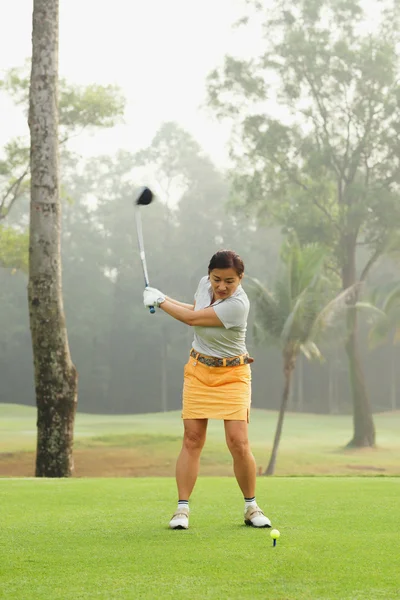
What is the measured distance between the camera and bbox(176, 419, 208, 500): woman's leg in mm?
5637

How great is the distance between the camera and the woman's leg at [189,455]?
564 centimetres

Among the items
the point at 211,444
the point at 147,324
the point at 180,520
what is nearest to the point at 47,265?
the point at 180,520

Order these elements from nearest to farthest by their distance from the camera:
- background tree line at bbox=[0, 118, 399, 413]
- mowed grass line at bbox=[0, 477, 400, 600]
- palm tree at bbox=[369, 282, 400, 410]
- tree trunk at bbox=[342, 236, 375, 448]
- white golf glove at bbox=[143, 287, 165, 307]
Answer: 1. mowed grass line at bbox=[0, 477, 400, 600]
2. white golf glove at bbox=[143, 287, 165, 307]
3. palm tree at bbox=[369, 282, 400, 410]
4. tree trunk at bbox=[342, 236, 375, 448]
5. background tree line at bbox=[0, 118, 399, 413]

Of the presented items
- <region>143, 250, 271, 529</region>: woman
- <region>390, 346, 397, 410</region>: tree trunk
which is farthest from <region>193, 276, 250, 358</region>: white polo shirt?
<region>390, 346, 397, 410</region>: tree trunk

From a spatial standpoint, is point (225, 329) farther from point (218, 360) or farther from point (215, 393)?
point (215, 393)

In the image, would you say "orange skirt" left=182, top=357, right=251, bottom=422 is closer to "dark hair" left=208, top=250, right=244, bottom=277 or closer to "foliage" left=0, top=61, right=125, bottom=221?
"dark hair" left=208, top=250, right=244, bottom=277

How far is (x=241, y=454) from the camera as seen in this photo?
18.5 ft

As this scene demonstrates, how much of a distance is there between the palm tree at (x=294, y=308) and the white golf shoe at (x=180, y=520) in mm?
20597

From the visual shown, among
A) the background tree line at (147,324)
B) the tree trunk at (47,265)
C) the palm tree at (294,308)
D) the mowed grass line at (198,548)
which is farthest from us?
the background tree line at (147,324)

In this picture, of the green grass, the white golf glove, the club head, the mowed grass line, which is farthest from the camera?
the green grass

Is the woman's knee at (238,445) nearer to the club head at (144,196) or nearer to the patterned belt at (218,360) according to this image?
the patterned belt at (218,360)

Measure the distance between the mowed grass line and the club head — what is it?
2.14 metres

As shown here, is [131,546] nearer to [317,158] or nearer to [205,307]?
[205,307]

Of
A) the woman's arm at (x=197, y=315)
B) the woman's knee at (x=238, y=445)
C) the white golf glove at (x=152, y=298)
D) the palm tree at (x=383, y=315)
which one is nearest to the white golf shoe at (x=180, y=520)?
the woman's knee at (x=238, y=445)
